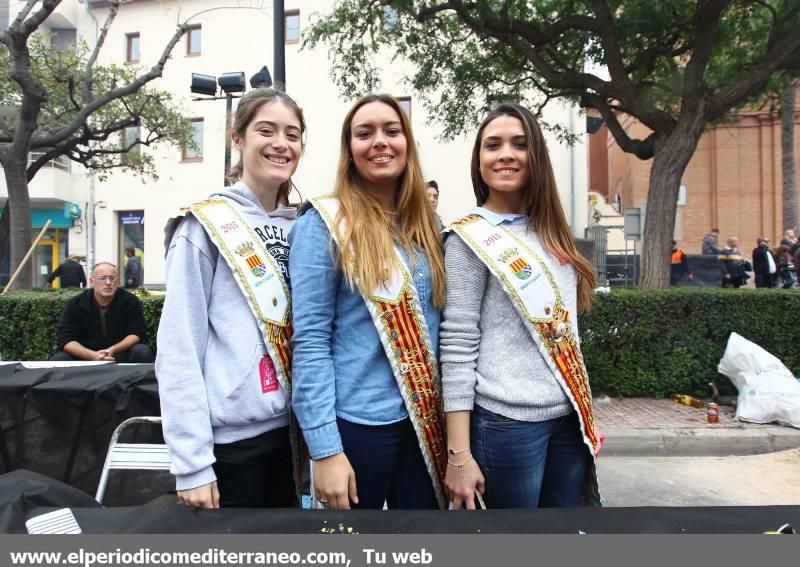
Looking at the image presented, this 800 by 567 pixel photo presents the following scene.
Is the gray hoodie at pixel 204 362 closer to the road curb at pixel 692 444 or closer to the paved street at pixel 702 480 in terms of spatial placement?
the paved street at pixel 702 480

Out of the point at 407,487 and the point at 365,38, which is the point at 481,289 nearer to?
the point at 407,487

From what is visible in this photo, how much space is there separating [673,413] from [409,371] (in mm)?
4867

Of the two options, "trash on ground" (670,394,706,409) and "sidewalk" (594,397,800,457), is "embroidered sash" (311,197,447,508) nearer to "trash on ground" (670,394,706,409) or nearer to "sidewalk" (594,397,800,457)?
"sidewalk" (594,397,800,457)

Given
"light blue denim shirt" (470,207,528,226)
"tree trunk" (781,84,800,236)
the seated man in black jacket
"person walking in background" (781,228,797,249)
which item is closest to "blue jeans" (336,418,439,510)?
"light blue denim shirt" (470,207,528,226)

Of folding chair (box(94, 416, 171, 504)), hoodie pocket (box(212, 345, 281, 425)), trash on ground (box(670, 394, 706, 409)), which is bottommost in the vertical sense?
trash on ground (box(670, 394, 706, 409))

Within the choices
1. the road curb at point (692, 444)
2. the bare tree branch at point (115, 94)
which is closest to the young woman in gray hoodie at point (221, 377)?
the road curb at point (692, 444)

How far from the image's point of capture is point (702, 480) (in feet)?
13.1

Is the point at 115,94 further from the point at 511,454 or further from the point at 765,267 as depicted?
the point at 765,267

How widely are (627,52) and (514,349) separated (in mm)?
8276

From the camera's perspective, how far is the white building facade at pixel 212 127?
16422 millimetres

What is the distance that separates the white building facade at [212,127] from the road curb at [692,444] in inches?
480

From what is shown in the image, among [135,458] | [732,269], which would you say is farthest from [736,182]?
[135,458]

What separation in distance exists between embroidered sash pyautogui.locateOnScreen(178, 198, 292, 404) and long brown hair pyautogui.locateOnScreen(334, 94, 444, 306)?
9.6 inches

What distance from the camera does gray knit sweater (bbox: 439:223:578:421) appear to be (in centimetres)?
148
